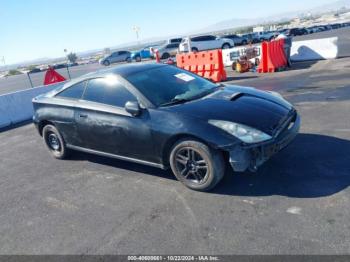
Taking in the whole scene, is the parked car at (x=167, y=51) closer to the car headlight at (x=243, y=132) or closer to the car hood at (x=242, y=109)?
the car hood at (x=242, y=109)

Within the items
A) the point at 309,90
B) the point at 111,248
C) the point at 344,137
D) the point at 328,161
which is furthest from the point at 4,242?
the point at 309,90

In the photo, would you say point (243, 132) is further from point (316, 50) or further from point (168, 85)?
point (316, 50)

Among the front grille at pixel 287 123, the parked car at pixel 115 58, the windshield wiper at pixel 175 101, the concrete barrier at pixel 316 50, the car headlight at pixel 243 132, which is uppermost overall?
the windshield wiper at pixel 175 101

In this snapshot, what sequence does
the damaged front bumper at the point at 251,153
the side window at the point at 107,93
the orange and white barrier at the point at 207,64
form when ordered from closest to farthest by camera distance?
1. the damaged front bumper at the point at 251,153
2. the side window at the point at 107,93
3. the orange and white barrier at the point at 207,64

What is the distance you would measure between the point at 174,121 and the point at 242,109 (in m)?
0.90

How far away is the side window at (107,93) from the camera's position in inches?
186

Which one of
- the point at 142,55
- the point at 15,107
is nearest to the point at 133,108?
the point at 15,107

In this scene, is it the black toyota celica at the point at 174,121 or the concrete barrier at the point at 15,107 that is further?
the concrete barrier at the point at 15,107

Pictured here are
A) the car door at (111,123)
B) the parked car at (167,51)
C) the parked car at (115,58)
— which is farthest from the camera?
the parked car at (115,58)

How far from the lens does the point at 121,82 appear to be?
482 cm

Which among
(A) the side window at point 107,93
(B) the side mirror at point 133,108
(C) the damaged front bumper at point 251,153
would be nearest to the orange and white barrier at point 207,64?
(A) the side window at point 107,93

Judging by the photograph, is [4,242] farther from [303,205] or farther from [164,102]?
[303,205]

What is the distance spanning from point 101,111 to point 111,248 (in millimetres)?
2186

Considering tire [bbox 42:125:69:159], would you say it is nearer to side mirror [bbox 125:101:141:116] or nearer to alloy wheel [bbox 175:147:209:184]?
side mirror [bbox 125:101:141:116]
